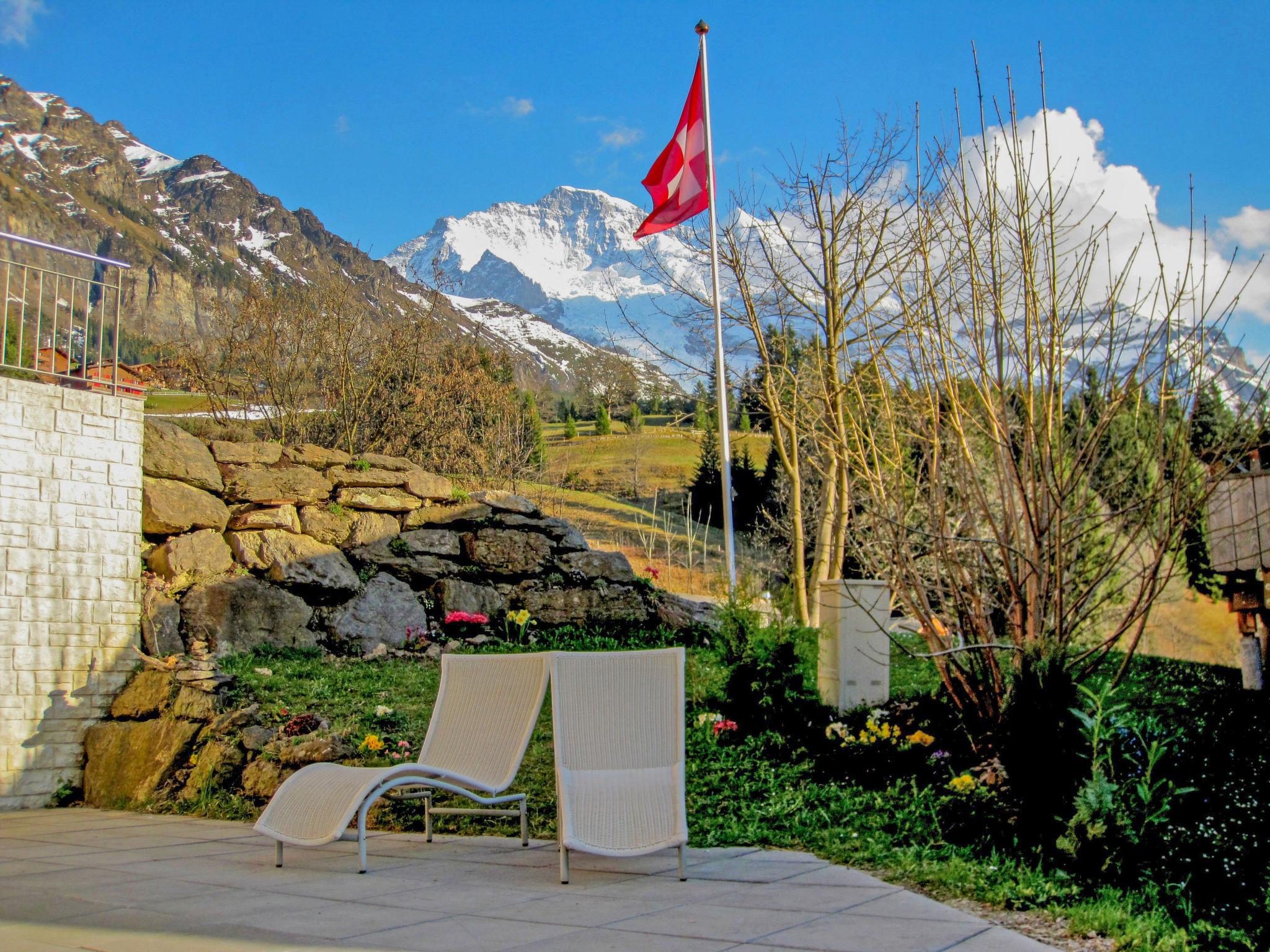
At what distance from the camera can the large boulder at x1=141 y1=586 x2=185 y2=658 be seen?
738cm

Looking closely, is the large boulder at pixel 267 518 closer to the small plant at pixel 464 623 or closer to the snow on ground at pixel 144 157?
the small plant at pixel 464 623

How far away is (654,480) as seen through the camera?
128ft

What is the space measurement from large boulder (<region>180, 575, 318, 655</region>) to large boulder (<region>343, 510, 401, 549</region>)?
97cm

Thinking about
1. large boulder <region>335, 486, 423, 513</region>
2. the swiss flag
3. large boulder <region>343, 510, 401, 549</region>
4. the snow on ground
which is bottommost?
large boulder <region>343, 510, 401, 549</region>

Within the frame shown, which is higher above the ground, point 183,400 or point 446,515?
point 183,400

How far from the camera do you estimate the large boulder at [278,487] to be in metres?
8.82

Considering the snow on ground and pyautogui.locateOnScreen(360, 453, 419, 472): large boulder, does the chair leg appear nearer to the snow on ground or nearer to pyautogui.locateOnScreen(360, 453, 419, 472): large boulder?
pyautogui.locateOnScreen(360, 453, 419, 472): large boulder

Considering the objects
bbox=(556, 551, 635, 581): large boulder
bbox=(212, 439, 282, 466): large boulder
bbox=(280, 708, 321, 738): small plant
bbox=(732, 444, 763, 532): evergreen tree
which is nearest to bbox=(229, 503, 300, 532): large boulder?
bbox=(212, 439, 282, 466): large boulder

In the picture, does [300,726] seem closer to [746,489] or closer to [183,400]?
[183,400]

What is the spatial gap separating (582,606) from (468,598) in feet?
3.81

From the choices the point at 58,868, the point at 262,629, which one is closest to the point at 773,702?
the point at 58,868

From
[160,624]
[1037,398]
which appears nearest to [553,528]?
[160,624]

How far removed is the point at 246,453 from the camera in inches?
358

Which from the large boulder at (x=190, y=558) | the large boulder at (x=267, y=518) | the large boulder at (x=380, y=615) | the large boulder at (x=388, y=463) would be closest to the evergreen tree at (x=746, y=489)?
the large boulder at (x=388, y=463)
